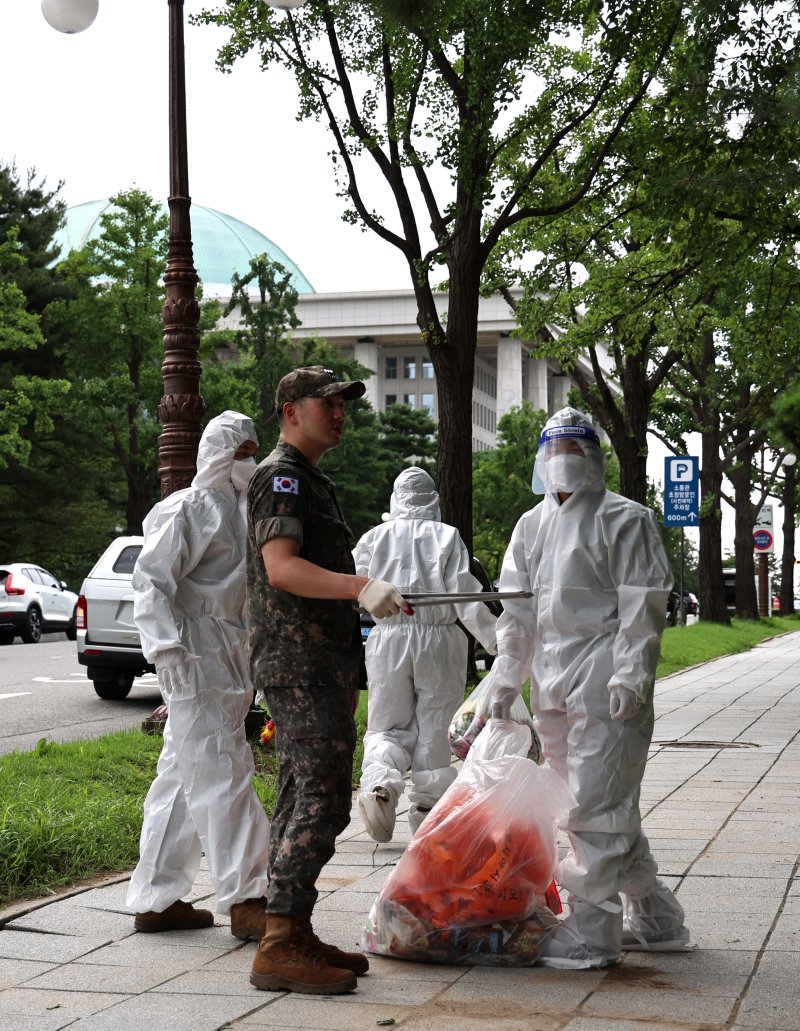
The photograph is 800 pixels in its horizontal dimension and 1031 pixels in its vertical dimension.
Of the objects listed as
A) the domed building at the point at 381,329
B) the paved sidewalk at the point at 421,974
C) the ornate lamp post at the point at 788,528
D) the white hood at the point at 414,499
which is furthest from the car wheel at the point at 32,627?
the domed building at the point at 381,329

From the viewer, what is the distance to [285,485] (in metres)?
4.38

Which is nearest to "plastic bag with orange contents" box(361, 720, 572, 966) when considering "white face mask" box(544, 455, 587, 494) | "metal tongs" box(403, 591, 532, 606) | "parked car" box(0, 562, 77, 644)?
"metal tongs" box(403, 591, 532, 606)

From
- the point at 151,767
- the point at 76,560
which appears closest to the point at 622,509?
the point at 151,767

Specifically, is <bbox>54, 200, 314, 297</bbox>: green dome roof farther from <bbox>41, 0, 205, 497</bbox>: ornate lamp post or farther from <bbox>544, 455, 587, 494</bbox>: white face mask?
<bbox>544, 455, 587, 494</bbox>: white face mask

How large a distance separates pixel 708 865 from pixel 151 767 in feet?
12.5

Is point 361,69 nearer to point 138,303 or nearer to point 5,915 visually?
point 5,915

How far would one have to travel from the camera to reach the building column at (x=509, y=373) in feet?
301

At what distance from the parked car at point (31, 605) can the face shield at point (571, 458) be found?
2340 centimetres

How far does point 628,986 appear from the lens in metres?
4.41

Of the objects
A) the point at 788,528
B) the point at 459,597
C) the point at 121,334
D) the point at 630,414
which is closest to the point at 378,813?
the point at 459,597

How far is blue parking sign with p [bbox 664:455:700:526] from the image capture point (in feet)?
76.3

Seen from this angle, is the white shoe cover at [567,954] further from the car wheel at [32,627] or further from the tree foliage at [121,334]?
the tree foliage at [121,334]

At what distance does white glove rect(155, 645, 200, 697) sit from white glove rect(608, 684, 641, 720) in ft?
5.06

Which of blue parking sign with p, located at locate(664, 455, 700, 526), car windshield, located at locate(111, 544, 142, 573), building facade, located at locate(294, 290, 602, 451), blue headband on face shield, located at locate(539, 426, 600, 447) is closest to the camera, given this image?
blue headband on face shield, located at locate(539, 426, 600, 447)
